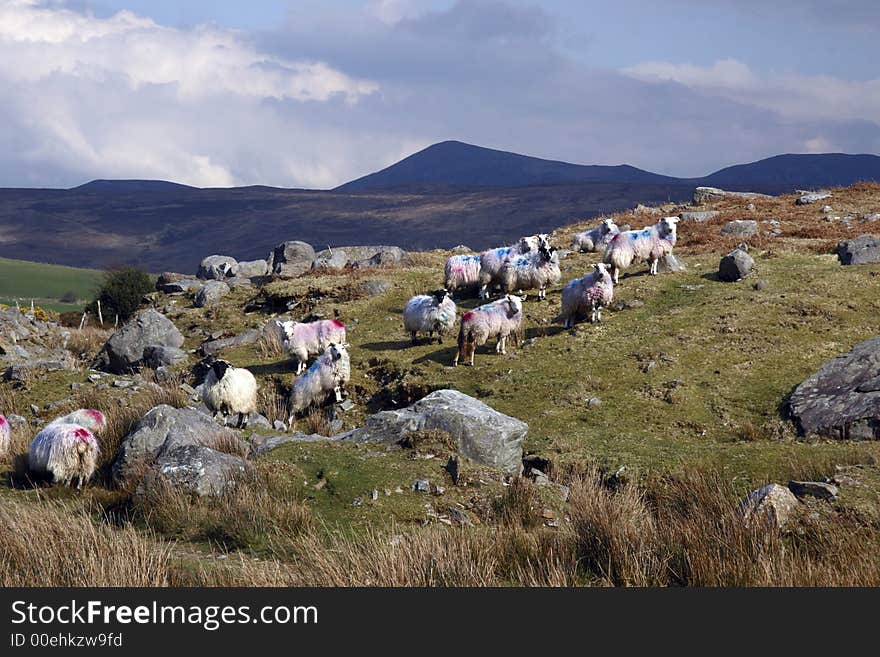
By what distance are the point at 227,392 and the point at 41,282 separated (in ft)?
497

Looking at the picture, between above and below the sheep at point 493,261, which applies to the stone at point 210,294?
below

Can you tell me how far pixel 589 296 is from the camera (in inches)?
798

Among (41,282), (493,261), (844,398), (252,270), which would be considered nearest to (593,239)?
(493,261)

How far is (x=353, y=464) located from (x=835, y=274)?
15342 millimetres

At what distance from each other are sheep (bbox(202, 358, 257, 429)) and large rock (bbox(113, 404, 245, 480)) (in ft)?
→ 11.7

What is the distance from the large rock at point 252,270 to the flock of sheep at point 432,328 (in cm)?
1739

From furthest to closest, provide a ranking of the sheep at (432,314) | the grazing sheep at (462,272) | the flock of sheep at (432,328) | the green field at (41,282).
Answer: the green field at (41,282) → the grazing sheep at (462,272) → the sheep at (432,314) → the flock of sheep at (432,328)

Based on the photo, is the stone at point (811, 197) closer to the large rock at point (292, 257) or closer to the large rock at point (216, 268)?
the large rock at point (292, 257)

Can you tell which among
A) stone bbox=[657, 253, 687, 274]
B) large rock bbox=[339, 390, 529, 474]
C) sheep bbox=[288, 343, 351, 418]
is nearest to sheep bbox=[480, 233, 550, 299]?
stone bbox=[657, 253, 687, 274]

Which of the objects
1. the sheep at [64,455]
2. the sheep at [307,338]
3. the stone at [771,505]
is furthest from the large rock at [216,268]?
the stone at [771,505]

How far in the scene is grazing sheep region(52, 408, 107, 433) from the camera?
14789 millimetres

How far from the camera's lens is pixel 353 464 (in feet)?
40.4

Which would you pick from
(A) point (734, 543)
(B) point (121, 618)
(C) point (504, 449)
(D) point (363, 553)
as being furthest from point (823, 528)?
(B) point (121, 618)

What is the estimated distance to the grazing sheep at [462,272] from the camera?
965 inches
